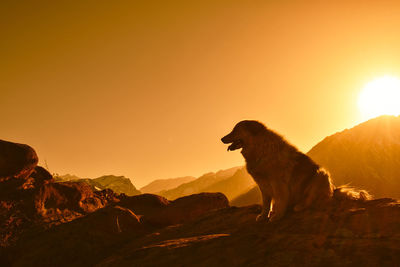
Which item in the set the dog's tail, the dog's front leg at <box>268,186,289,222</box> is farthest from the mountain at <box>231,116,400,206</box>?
the dog's front leg at <box>268,186,289,222</box>

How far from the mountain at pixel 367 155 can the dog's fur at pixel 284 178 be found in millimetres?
131390

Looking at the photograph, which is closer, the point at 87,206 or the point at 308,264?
the point at 308,264

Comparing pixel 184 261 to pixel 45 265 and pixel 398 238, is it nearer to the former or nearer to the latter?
pixel 398 238

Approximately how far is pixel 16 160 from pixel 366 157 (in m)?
168

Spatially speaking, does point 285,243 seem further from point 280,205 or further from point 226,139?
point 226,139

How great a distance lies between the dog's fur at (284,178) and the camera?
7.64 m

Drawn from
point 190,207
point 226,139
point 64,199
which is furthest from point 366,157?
point 226,139

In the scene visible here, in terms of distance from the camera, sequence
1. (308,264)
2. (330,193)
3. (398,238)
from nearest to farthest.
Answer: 1. (308,264)
2. (398,238)
3. (330,193)

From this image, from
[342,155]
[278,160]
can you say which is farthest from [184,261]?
[342,155]

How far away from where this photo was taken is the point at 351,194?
775 centimetres

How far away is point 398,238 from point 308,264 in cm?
183

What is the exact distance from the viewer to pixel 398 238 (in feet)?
15.8

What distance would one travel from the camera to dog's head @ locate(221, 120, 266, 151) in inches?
345

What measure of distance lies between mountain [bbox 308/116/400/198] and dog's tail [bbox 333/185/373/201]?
130826 mm
